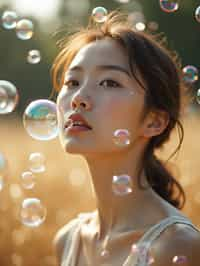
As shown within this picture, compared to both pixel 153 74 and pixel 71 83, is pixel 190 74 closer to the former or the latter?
pixel 153 74

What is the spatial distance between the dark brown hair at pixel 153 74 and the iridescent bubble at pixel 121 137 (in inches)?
5.9

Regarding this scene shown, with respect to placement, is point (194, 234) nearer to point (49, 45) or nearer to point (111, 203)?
point (111, 203)

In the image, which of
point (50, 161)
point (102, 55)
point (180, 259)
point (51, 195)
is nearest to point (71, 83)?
point (102, 55)

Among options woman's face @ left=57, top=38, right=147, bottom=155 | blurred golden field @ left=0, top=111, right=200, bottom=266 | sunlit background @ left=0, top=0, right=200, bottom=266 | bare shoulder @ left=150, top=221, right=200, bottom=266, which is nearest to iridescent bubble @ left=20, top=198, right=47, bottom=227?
sunlit background @ left=0, top=0, right=200, bottom=266

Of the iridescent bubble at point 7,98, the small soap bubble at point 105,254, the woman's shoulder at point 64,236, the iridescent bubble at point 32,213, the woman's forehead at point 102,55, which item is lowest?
the woman's shoulder at point 64,236

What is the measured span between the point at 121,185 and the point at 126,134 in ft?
0.54

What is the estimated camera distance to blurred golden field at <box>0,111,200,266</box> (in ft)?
15.5

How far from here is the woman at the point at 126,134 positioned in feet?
7.54

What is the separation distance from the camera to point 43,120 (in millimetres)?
2830

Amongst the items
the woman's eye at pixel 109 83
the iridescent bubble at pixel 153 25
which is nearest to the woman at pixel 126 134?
the woman's eye at pixel 109 83

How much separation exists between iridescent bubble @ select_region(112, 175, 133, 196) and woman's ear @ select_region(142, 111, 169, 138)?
163 millimetres

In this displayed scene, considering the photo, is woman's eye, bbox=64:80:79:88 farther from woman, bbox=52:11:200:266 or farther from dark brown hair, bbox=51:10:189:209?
Result: dark brown hair, bbox=51:10:189:209

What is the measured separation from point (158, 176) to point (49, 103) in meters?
0.53

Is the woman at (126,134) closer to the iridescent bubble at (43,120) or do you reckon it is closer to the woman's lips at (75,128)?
the woman's lips at (75,128)
